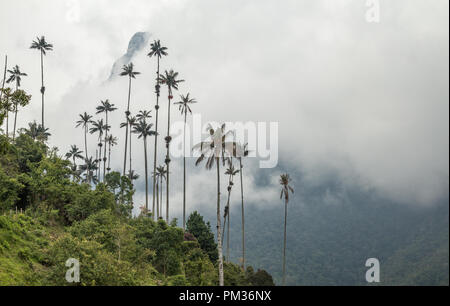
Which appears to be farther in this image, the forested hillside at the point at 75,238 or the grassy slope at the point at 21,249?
the forested hillside at the point at 75,238

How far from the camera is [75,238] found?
26234 mm

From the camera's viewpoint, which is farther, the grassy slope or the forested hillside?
the forested hillside

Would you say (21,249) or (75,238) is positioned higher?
(75,238)

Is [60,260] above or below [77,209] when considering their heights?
below

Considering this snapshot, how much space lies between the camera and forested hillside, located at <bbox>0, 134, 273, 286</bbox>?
23797mm

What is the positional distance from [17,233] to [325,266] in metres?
186

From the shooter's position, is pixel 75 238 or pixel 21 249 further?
pixel 21 249

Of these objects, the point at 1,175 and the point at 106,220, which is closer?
the point at 1,175

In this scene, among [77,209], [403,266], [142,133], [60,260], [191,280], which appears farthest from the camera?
[403,266]

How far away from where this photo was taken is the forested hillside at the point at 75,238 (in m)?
23.8
